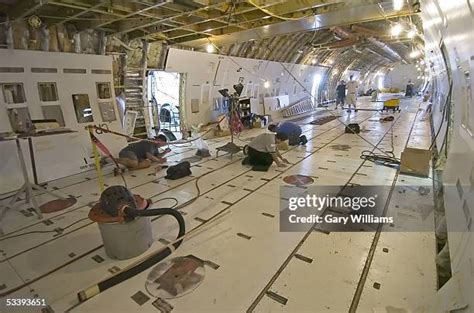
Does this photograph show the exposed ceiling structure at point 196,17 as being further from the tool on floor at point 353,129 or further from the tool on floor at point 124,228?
the tool on floor at point 124,228

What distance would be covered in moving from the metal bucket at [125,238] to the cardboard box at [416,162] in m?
4.38

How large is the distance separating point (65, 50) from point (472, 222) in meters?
6.66

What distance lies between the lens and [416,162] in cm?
460

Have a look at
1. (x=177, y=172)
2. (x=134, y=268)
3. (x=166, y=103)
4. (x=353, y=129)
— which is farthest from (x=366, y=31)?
(x=134, y=268)

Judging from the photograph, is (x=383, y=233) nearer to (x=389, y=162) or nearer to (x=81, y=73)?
(x=389, y=162)

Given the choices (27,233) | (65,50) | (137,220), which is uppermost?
(65,50)

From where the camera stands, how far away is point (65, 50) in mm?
5402

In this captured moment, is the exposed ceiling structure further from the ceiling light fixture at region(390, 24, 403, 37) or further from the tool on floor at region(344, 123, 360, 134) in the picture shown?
the tool on floor at region(344, 123, 360, 134)

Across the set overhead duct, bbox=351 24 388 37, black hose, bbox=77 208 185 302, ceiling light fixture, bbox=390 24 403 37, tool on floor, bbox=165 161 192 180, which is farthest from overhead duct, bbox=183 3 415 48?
black hose, bbox=77 208 185 302

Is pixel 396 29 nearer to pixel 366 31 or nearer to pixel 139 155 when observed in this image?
pixel 366 31

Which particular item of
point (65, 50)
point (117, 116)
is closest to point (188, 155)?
point (117, 116)

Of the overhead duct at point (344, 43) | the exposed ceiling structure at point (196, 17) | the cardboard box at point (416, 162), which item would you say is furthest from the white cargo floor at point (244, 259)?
the overhead duct at point (344, 43)

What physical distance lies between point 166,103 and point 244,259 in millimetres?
8359

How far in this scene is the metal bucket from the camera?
2502mm
